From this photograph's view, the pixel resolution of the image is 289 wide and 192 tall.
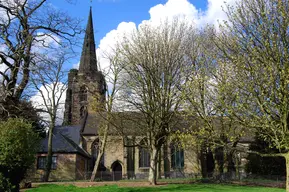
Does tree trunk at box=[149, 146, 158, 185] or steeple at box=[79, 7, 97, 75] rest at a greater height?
steeple at box=[79, 7, 97, 75]

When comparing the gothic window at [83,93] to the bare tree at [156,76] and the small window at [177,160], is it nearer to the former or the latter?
the small window at [177,160]

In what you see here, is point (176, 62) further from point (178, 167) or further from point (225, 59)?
point (178, 167)

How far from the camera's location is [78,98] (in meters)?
61.9

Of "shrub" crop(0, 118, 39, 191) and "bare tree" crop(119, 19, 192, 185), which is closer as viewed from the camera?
"shrub" crop(0, 118, 39, 191)

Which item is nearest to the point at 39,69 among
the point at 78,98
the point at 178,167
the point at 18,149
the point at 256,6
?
the point at 18,149

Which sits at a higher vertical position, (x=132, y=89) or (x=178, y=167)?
(x=132, y=89)

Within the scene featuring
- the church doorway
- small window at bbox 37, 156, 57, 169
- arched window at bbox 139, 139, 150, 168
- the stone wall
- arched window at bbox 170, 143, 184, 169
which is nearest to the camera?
the stone wall

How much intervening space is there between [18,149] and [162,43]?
51.1ft

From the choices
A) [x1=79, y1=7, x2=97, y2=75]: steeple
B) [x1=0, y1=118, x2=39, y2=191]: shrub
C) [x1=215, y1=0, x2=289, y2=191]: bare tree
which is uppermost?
[x1=79, y1=7, x2=97, y2=75]: steeple

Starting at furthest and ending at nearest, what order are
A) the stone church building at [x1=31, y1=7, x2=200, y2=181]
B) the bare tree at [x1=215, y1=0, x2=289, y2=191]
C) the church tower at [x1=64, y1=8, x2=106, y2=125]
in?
the church tower at [x1=64, y1=8, x2=106, y2=125] < the stone church building at [x1=31, y1=7, x2=200, y2=181] < the bare tree at [x1=215, y1=0, x2=289, y2=191]

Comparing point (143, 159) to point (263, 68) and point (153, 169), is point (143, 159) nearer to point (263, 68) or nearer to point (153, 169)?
point (153, 169)

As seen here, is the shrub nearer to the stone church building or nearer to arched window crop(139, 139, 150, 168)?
the stone church building

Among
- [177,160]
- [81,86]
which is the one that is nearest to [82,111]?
[81,86]

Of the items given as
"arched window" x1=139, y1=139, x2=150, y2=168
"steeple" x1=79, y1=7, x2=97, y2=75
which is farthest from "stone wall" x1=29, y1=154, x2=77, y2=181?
"steeple" x1=79, y1=7, x2=97, y2=75
